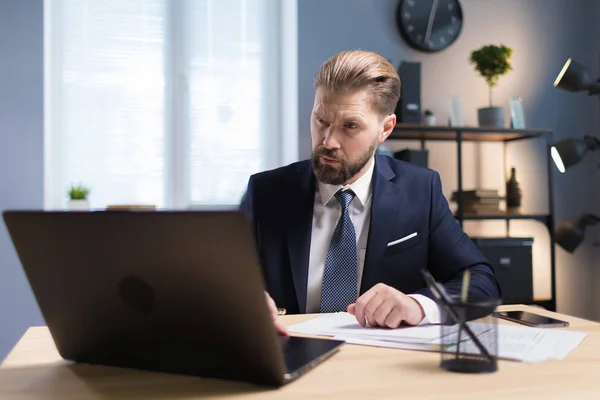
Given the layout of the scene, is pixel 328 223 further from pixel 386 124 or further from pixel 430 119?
pixel 430 119

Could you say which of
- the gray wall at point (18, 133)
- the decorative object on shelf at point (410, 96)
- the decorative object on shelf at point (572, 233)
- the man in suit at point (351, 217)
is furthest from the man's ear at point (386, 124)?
the gray wall at point (18, 133)

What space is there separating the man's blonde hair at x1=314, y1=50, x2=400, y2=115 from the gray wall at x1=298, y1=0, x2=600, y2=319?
182 cm

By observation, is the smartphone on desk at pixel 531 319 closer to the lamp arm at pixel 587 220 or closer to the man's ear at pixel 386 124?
the man's ear at pixel 386 124

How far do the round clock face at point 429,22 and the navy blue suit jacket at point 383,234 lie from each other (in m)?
2.10

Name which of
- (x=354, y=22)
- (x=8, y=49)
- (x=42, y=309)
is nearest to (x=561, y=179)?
(x=354, y=22)

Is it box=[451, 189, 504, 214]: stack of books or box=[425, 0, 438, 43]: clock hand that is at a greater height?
box=[425, 0, 438, 43]: clock hand

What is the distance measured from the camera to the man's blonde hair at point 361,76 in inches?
63.4

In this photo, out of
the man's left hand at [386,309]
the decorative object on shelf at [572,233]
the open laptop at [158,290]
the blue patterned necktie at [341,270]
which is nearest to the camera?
the open laptop at [158,290]

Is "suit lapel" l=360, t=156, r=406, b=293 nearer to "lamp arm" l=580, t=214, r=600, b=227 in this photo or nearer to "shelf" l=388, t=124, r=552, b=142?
"shelf" l=388, t=124, r=552, b=142

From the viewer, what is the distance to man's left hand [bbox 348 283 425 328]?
3.63 feet

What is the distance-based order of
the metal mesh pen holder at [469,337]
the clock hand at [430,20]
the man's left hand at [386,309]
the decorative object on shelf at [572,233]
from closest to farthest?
the metal mesh pen holder at [469,337] → the man's left hand at [386,309] → the decorative object on shelf at [572,233] → the clock hand at [430,20]

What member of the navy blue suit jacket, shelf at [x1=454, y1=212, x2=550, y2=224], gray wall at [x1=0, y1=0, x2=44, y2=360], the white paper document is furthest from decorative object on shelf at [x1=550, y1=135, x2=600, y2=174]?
gray wall at [x1=0, y1=0, x2=44, y2=360]

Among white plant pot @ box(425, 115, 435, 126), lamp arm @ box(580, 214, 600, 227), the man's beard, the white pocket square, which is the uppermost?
white plant pot @ box(425, 115, 435, 126)

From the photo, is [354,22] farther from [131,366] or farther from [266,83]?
[131,366]
